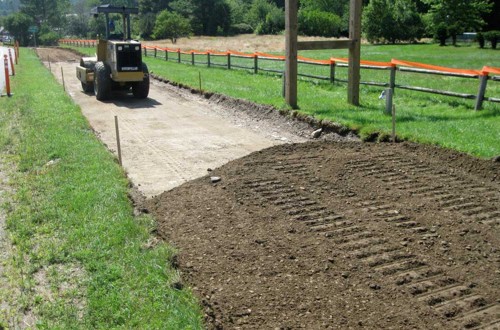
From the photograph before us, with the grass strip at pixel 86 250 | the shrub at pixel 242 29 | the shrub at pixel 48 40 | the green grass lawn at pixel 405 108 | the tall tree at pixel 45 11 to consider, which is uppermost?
the tall tree at pixel 45 11

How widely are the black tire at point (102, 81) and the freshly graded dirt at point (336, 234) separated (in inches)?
314

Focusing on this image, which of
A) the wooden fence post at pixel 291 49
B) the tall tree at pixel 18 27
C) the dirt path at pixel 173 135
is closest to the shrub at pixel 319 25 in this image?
the dirt path at pixel 173 135

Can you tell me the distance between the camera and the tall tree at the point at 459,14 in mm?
44188

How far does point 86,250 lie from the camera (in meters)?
5.75

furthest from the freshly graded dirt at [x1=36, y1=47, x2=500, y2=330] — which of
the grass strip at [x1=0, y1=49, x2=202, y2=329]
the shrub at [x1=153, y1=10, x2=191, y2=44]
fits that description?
the shrub at [x1=153, y1=10, x2=191, y2=44]

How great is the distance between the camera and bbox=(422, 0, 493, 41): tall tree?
145 ft

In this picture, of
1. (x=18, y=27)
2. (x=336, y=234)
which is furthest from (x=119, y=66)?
(x=18, y=27)

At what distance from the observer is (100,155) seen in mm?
9688

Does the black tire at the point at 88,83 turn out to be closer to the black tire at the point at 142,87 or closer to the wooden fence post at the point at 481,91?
the black tire at the point at 142,87

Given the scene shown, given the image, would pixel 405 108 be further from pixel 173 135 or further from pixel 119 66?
pixel 119 66

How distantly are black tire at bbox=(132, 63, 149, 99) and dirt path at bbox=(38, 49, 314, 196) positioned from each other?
24cm

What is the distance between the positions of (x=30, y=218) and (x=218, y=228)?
2.39 metres

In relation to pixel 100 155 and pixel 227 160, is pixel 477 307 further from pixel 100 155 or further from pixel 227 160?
pixel 100 155

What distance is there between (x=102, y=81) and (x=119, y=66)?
0.75 metres
